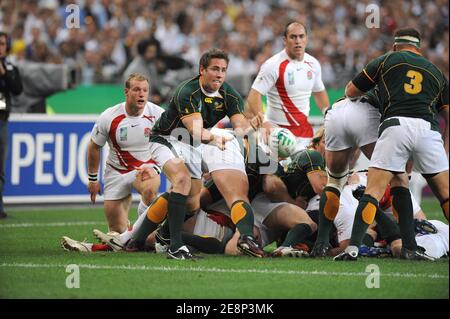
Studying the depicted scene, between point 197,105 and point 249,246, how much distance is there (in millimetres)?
1325

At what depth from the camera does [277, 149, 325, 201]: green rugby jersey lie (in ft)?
29.4

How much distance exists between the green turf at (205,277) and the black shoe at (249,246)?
0.25 ft

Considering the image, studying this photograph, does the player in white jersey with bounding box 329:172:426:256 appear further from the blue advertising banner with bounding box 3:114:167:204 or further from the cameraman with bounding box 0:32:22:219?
the blue advertising banner with bounding box 3:114:167:204

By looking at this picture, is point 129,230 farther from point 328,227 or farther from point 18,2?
point 18,2

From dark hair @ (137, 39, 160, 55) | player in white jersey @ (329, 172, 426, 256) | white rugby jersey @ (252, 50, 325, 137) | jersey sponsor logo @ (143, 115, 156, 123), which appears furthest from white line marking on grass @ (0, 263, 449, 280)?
dark hair @ (137, 39, 160, 55)

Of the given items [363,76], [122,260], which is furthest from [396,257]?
[122,260]

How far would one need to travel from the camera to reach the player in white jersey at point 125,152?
980 centimetres

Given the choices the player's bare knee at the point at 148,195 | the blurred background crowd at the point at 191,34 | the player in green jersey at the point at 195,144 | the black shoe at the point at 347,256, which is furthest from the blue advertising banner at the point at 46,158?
the black shoe at the point at 347,256

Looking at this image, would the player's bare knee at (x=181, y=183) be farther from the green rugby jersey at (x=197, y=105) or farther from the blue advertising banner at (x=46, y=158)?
the blue advertising banner at (x=46, y=158)

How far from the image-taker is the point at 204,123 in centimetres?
874

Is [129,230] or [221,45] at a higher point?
[221,45]

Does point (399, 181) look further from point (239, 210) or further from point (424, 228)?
point (239, 210)
